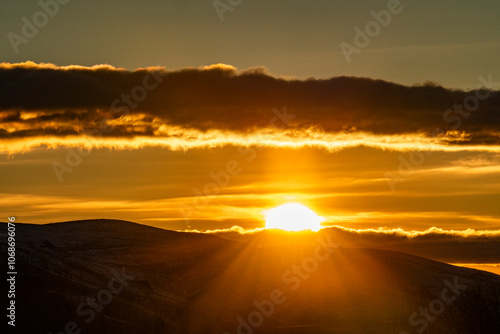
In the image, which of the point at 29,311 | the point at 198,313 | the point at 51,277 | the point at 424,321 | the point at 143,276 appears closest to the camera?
the point at 29,311

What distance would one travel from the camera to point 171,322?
476 ft

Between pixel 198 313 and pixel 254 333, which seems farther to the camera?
pixel 198 313

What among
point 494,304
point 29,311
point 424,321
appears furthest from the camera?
point 424,321

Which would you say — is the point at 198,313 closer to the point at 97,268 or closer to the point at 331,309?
the point at 97,268

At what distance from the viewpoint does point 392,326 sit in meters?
172

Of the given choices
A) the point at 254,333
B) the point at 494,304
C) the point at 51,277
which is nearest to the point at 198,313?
the point at 254,333

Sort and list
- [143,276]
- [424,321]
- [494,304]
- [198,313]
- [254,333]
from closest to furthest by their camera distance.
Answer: [494,304] < [254,333] < [198,313] < [424,321] < [143,276]

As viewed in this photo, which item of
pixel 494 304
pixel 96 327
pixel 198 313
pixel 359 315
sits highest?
pixel 359 315

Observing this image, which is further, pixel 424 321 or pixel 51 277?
pixel 424 321

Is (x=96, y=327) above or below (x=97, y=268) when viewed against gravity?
below

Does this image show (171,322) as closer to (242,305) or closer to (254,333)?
(254,333)

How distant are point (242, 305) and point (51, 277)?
64148mm

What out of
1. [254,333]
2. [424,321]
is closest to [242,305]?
[254,333]

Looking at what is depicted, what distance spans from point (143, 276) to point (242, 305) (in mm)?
29382
